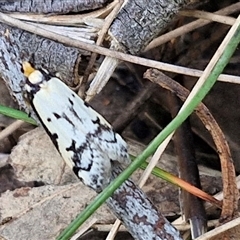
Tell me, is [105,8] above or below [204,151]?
above

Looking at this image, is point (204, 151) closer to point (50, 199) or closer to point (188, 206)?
point (188, 206)

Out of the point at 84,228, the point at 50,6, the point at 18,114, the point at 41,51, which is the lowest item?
the point at 84,228

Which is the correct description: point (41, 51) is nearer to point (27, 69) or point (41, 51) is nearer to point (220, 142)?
point (27, 69)

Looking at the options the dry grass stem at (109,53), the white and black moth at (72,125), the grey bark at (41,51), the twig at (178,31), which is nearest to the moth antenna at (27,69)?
the white and black moth at (72,125)

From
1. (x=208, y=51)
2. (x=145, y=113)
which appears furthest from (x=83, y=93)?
(x=208, y=51)

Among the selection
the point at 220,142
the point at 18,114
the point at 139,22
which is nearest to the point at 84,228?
the point at 18,114

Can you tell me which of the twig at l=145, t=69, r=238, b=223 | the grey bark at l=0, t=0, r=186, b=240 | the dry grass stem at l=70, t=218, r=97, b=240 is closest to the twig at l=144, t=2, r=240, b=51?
the grey bark at l=0, t=0, r=186, b=240

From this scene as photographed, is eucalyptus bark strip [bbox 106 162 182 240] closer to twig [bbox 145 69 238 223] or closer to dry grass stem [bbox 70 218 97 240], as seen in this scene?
twig [bbox 145 69 238 223]
